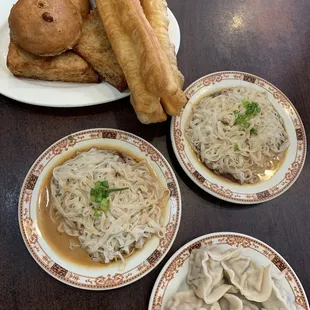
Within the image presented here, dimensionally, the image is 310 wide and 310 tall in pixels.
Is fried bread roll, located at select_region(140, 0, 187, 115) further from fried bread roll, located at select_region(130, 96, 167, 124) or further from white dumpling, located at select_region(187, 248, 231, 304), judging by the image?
white dumpling, located at select_region(187, 248, 231, 304)

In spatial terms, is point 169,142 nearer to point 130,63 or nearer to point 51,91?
point 130,63

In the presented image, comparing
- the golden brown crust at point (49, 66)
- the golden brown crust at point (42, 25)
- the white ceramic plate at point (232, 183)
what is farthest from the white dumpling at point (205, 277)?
the golden brown crust at point (42, 25)

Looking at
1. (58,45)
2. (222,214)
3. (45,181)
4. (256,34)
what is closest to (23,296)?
(45,181)

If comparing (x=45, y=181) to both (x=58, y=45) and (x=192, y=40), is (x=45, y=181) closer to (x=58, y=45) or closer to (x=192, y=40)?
(x=58, y=45)

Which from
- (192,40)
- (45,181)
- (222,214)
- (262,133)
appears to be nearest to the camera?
(45,181)

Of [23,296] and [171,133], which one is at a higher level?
[171,133]

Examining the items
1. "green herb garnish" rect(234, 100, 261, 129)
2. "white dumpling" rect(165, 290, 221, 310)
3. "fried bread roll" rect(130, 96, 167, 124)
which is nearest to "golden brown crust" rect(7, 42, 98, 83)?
"fried bread roll" rect(130, 96, 167, 124)
